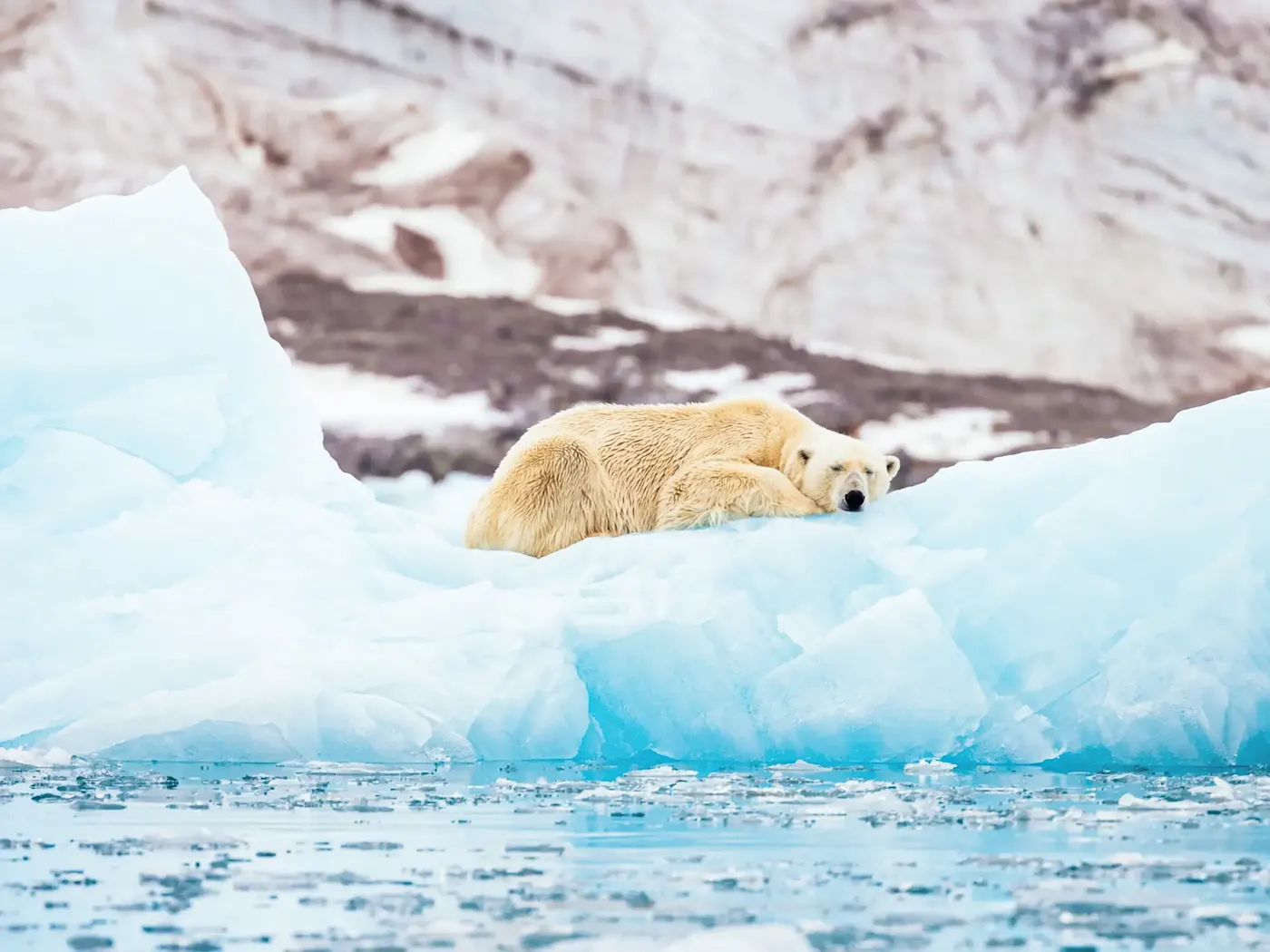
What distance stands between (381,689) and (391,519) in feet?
5.44

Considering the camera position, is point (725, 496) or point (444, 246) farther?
point (444, 246)

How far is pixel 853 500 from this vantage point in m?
6.46

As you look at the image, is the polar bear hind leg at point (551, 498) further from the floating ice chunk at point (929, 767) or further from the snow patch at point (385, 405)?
the snow patch at point (385, 405)

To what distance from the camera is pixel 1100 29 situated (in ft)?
50.5

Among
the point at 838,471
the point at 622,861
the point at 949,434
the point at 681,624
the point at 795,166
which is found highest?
the point at 795,166

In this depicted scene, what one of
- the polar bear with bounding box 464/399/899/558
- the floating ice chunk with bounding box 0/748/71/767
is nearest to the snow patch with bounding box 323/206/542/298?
the polar bear with bounding box 464/399/899/558

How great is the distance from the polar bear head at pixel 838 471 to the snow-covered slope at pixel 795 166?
8.30 meters

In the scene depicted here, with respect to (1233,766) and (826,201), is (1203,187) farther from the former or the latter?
(1233,766)

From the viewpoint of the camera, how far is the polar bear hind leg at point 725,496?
258 inches

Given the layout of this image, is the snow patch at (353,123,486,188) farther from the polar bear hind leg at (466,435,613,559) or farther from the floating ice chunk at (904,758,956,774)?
the floating ice chunk at (904,758,956,774)

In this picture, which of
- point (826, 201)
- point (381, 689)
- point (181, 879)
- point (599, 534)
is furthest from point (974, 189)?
point (181, 879)

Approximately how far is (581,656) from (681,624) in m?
0.39

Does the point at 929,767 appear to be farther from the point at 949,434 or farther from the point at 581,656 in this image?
the point at 949,434

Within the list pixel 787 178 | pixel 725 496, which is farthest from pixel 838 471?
pixel 787 178
